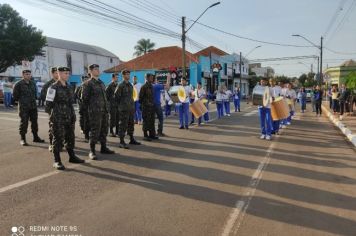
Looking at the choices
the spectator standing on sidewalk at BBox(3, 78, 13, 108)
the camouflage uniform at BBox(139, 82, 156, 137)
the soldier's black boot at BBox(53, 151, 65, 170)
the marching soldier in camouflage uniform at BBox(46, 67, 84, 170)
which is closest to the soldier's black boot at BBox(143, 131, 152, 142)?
the camouflage uniform at BBox(139, 82, 156, 137)

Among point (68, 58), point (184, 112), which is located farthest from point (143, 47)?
point (184, 112)

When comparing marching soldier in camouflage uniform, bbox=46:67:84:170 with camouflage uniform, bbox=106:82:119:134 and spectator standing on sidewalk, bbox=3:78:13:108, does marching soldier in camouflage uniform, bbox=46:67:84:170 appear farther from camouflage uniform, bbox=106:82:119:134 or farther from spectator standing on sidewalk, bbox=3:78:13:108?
spectator standing on sidewalk, bbox=3:78:13:108

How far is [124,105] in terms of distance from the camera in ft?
35.5

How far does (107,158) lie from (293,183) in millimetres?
4024

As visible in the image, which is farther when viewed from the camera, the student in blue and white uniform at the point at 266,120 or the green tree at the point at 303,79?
the green tree at the point at 303,79

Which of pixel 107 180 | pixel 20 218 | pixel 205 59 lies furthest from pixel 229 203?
pixel 205 59

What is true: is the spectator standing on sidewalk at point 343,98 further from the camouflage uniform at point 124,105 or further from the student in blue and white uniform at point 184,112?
the camouflage uniform at point 124,105

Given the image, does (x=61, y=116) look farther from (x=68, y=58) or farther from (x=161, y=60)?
(x=68, y=58)

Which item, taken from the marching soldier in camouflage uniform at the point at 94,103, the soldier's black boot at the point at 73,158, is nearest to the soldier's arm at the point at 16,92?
the marching soldier in camouflage uniform at the point at 94,103

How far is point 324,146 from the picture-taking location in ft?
38.9

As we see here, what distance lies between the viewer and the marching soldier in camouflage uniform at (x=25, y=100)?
11.2 m

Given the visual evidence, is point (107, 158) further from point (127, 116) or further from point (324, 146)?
point (324, 146)

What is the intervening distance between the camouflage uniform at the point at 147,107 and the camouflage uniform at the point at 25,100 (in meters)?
3.02

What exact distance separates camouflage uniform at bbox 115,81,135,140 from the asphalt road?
62 cm
